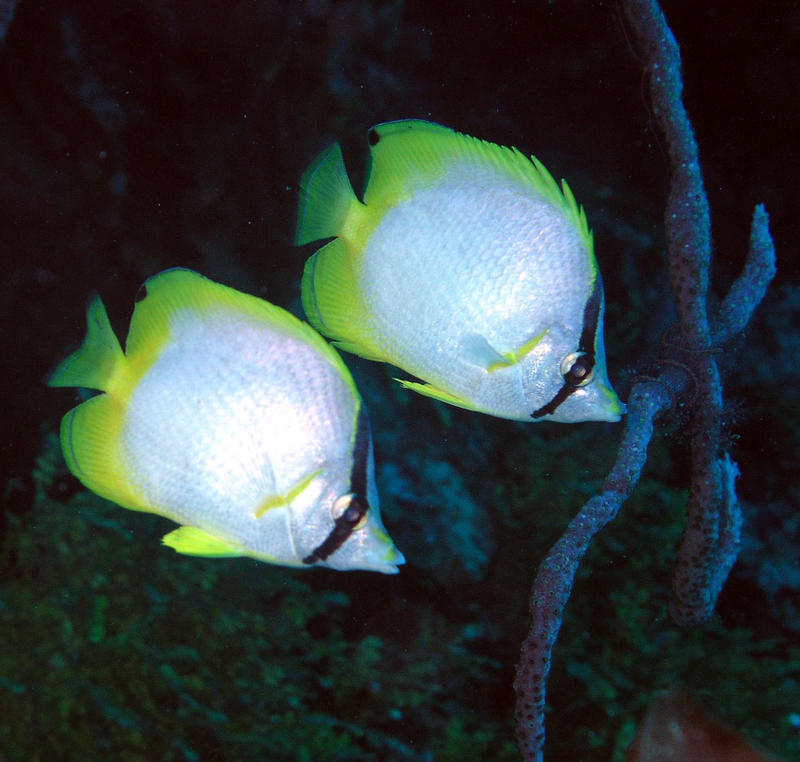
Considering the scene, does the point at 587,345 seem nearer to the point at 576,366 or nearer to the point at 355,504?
the point at 576,366

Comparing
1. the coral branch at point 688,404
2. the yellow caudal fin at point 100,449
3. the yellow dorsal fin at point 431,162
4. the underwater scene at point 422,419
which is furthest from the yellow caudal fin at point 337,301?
the coral branch at point 688,404

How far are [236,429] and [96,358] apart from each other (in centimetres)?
45

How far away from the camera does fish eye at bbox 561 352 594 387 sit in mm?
1555

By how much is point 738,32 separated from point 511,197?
2029 mm

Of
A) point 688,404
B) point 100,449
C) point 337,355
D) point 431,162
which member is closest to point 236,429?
point 337,355

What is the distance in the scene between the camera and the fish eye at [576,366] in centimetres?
155

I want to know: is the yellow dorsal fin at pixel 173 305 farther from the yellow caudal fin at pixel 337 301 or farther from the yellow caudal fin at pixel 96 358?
the yellow caudal fin at pixel 337 301

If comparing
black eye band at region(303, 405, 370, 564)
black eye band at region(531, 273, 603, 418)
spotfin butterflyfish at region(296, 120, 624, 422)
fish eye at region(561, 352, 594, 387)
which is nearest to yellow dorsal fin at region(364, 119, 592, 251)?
spotfin butterflyfish at region(296, 120, 624, 422)

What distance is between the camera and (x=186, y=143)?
8.16ft

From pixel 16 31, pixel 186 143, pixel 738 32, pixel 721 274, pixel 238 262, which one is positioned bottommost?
pixel 238 262

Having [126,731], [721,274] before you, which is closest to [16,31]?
[126,731]

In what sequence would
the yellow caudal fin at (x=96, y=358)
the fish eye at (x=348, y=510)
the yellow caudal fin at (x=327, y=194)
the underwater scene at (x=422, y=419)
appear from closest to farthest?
1. the fish eye at (x=348, y=510)
2. the yellow caudal fin at (x=96, y=358)
3. the yellow caudal fin at (x=327, y=194)
4. the underwater scene at (x=422, y=419)

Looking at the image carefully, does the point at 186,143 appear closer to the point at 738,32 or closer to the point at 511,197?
the point at 511,197

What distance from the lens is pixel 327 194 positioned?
5.20ft
